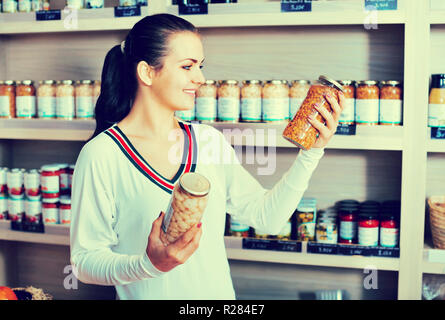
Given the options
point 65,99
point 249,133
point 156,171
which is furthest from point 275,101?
point 65,99

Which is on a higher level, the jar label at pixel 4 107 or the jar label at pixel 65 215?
the jar label at pixel 4 107

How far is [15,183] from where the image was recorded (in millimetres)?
1888

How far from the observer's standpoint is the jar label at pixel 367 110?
5.16ft

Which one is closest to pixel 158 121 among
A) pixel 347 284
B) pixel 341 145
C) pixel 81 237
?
pixel 81 237

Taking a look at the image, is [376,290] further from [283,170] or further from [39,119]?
[39,119]

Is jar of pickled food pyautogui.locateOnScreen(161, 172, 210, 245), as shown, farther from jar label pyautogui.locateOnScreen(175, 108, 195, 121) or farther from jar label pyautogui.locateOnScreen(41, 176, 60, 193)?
jar label pyautogui.locateOnScreen(41, 176, 60, 193)

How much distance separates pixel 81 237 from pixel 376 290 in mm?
1206

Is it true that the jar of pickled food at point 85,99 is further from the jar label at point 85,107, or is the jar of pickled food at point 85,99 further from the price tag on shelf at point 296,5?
the price tag on shelf at point 296,5

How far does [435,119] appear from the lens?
1.56 meters

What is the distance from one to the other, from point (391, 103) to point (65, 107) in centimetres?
111

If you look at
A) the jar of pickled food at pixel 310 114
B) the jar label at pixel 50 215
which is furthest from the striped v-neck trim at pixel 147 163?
the jar label at pixel 50 215

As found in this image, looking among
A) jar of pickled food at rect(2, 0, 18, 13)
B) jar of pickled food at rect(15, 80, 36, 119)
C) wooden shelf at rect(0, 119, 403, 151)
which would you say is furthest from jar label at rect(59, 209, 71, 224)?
jar of pickled food at rect(2, 0, 18, 13)

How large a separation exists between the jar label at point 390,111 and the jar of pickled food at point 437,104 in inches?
3.6

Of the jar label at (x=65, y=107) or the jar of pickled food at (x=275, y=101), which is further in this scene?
the jar label at (x=65, y=107)
